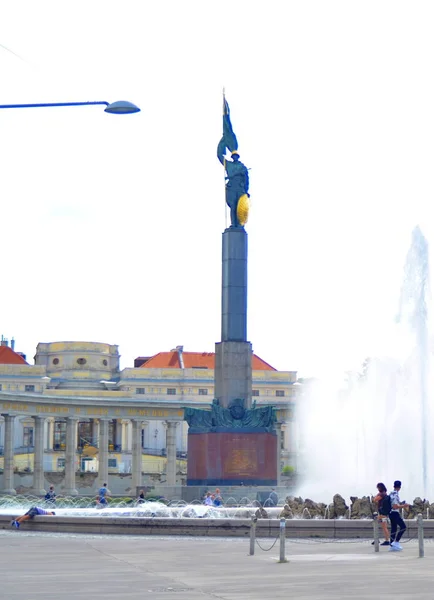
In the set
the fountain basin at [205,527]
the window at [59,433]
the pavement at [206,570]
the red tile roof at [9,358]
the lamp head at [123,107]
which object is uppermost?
the red tile roof at [9,358]

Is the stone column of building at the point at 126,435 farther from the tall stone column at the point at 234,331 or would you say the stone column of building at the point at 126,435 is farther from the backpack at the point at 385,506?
the backpack at the point at 385,506

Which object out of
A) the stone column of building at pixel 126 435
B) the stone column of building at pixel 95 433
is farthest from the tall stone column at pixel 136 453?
the stone column of building at pixel 95 433

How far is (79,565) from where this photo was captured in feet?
81.6

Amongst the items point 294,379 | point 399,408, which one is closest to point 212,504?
point 399,408

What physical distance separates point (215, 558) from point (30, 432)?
5085 inches

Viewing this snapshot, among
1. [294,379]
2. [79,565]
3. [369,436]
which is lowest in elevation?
[79,565]

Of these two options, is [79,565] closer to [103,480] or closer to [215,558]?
[215,558]

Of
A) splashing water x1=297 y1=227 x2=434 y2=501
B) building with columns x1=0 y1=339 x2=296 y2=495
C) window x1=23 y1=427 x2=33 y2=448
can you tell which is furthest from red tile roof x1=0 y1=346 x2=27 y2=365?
splashing water x1=297 y1=227 x2=434 y2=501

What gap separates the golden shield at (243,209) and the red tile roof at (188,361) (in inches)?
3779

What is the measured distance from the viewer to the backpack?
29172mm

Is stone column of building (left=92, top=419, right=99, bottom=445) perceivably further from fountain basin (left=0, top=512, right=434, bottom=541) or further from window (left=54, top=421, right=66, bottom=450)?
fountain basin (left=0, top=512, right=434, bottom=541)

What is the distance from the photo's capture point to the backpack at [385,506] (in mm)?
29172

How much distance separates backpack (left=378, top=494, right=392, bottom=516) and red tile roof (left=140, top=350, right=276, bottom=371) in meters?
127

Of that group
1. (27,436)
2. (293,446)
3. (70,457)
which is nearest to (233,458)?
(70,457)
